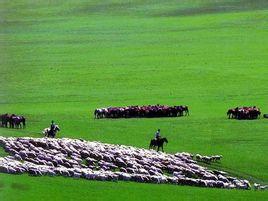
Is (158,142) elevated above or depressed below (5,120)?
below

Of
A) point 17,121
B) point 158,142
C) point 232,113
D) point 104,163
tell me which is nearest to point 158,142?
point 158,142

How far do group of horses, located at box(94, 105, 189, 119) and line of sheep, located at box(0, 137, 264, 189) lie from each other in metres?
9.24

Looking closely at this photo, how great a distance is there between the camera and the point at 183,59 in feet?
226

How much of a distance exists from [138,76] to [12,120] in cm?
2092

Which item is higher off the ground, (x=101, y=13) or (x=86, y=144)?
(x=101, y=13)

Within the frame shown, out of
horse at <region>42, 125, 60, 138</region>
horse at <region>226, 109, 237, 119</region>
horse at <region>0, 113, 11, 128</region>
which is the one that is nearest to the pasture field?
horse at <region>42, 125, 60, 138</region>

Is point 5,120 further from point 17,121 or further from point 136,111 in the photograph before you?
point 136,111

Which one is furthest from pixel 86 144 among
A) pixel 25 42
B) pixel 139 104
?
pixel 25 42

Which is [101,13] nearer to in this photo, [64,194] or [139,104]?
[139,104]

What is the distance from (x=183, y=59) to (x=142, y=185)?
39.3 metres

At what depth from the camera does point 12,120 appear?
41.6m

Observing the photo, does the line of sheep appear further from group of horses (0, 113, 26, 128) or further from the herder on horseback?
group of horses (0, 113, 26, 128)

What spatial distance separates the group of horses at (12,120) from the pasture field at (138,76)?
0.71 metres

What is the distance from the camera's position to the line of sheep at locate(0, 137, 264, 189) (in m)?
30.4
